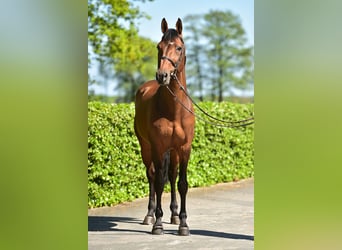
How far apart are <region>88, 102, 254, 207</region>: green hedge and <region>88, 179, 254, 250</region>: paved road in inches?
9.4

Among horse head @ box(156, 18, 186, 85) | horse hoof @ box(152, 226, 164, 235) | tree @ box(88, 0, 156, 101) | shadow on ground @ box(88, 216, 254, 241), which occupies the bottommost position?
shadow on ground @ box(88, 216, 254, 241)

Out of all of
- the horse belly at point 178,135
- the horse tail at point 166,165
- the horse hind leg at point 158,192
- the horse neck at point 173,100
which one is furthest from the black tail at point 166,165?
the horse neck at point 173,100

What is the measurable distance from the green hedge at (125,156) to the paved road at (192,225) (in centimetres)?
24

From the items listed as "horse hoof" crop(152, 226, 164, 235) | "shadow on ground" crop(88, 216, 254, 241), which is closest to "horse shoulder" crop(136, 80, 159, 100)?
"horse hoof" crop(152, 226, 164, 235)

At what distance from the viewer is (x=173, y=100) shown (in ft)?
19.2

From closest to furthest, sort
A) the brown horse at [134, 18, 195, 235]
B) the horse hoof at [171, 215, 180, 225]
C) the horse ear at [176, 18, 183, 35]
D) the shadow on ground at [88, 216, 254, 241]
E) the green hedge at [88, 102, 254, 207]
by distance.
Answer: the brown horse at [134, 18, 195, 235], the horse ear at [176, 18, 183, 35], the shadow on ground at [88, 216, 254, 241], the horse hoof at [171, 215, 180, 225], the green hedge at [88, 102, 254, 207]

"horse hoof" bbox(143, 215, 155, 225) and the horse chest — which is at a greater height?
the horse chest

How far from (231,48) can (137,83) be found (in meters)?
4.88

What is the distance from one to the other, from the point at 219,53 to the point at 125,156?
1702cm

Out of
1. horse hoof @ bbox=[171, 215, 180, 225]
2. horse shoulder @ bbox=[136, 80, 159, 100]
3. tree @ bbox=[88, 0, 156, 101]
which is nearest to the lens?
horse shoulder @ bbox=[136, 80, 159, 100]

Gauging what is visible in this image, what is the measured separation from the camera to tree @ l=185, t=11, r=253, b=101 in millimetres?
23688

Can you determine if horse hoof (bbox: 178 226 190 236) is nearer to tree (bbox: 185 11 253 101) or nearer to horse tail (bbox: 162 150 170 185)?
horse tail (bbox: 162 150 170 185)

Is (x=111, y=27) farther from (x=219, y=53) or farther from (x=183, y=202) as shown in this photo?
(x=219, y=53)
